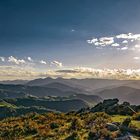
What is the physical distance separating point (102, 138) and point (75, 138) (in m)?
4.17

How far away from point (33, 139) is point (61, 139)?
4.63m

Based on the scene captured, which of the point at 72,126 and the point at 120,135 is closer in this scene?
the point at 120,135

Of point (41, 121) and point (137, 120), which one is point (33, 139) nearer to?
point (41, 121)

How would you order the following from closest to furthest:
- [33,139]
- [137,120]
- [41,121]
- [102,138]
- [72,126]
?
[102,138] → [33,139] → [72,126] → [137,120] → [41,121]

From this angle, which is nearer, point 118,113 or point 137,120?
point 137,120

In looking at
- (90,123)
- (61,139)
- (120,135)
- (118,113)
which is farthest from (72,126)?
(118,113)

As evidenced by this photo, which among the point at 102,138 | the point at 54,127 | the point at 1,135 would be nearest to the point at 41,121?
the point at 54,127

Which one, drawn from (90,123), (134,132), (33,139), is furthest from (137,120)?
(33,139)

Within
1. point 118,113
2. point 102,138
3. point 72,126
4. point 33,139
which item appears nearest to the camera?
point 102,138

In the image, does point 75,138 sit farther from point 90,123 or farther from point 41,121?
point 41,121

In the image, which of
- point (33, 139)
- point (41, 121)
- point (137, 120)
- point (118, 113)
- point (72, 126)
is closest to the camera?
point (33, 139)

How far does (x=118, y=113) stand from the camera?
2948 inches

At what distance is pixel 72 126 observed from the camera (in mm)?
53031

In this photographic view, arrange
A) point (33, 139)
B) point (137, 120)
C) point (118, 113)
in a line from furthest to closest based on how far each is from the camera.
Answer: point (118, 113) → point (137, 120) → point (33, 139)
